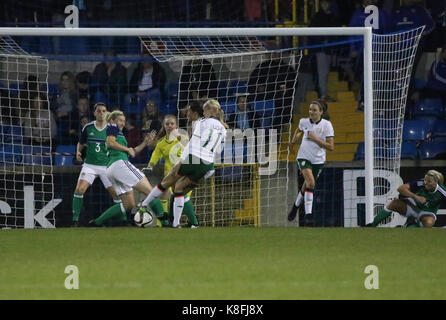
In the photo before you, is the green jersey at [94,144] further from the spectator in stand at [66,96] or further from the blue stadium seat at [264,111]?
the spectator in stand at [66,96]

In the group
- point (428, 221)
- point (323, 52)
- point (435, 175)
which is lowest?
point (428, 221)

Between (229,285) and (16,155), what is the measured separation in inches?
389

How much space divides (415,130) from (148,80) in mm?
4598

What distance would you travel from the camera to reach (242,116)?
687 inches

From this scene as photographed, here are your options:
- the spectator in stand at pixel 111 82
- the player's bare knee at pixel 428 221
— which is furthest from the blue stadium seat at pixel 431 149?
the spectator in stand at pixel 111 82

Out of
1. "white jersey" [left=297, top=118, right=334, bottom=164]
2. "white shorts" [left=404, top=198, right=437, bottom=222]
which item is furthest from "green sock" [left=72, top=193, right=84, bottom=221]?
"white shorts" [left=404, top=198, right=437, bottom=222]

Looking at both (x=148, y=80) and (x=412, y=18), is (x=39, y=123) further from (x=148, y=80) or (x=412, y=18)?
(x=412, y=18)

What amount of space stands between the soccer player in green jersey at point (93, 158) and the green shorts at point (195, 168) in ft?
6.76

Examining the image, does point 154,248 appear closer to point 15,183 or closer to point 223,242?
point 223,242

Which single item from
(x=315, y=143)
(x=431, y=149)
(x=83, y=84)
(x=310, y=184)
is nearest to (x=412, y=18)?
(x=431, y=149)

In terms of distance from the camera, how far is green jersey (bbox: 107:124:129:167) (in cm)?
1611

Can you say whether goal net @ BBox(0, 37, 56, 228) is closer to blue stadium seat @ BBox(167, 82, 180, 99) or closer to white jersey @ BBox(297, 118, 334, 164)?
blue stadium seat @ BBox(167, 82, 180, 99)

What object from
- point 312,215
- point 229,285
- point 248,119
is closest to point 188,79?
point 248,119

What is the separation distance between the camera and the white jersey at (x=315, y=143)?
16953 mm
